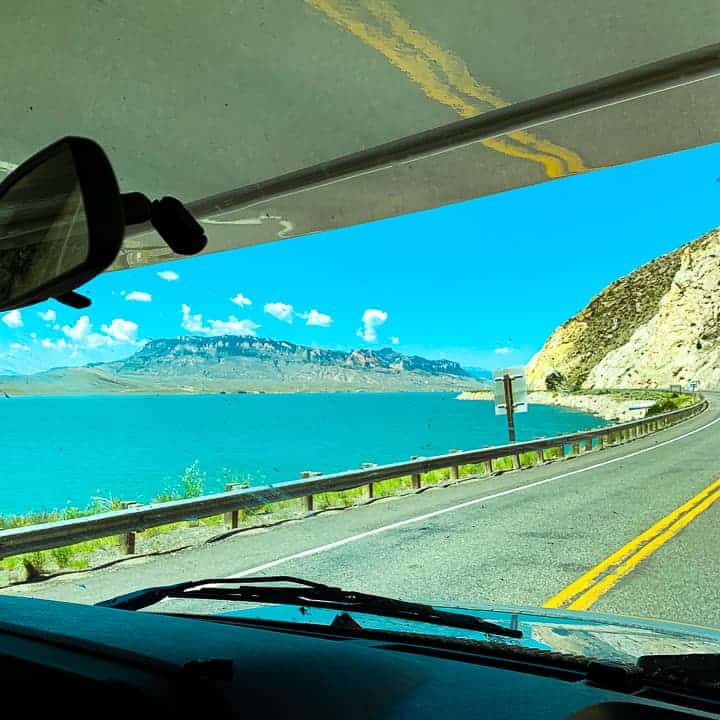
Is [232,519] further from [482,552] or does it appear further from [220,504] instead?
[482,552]

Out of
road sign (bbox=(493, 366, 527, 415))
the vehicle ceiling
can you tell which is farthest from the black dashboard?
road sign (bbox=(493, 366, 527, 415))

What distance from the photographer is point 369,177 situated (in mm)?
3520

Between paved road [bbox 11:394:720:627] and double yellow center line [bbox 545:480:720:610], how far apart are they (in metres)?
0.08

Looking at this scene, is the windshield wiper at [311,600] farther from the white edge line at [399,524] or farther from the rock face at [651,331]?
the rock face at [651,331]

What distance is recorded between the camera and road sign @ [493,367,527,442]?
17.8 m

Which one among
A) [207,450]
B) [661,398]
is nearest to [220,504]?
[207,450]

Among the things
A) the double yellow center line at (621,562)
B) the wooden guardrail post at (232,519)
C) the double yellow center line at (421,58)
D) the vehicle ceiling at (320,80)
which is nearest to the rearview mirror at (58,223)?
the vehicle ceiling at (320,80)

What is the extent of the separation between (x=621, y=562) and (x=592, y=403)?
72.9 m

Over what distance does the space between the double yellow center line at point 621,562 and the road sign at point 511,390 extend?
7.38 m

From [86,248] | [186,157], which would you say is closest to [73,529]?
[186,157]

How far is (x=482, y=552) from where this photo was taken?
23.9ft

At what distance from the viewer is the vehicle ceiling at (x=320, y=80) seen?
2195mm

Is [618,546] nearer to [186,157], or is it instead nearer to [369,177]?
[369,177]

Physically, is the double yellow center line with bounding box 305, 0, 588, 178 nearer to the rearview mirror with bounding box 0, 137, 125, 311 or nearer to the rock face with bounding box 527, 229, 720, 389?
the rearview mirror with bounding box 0, 137, 125, 311
